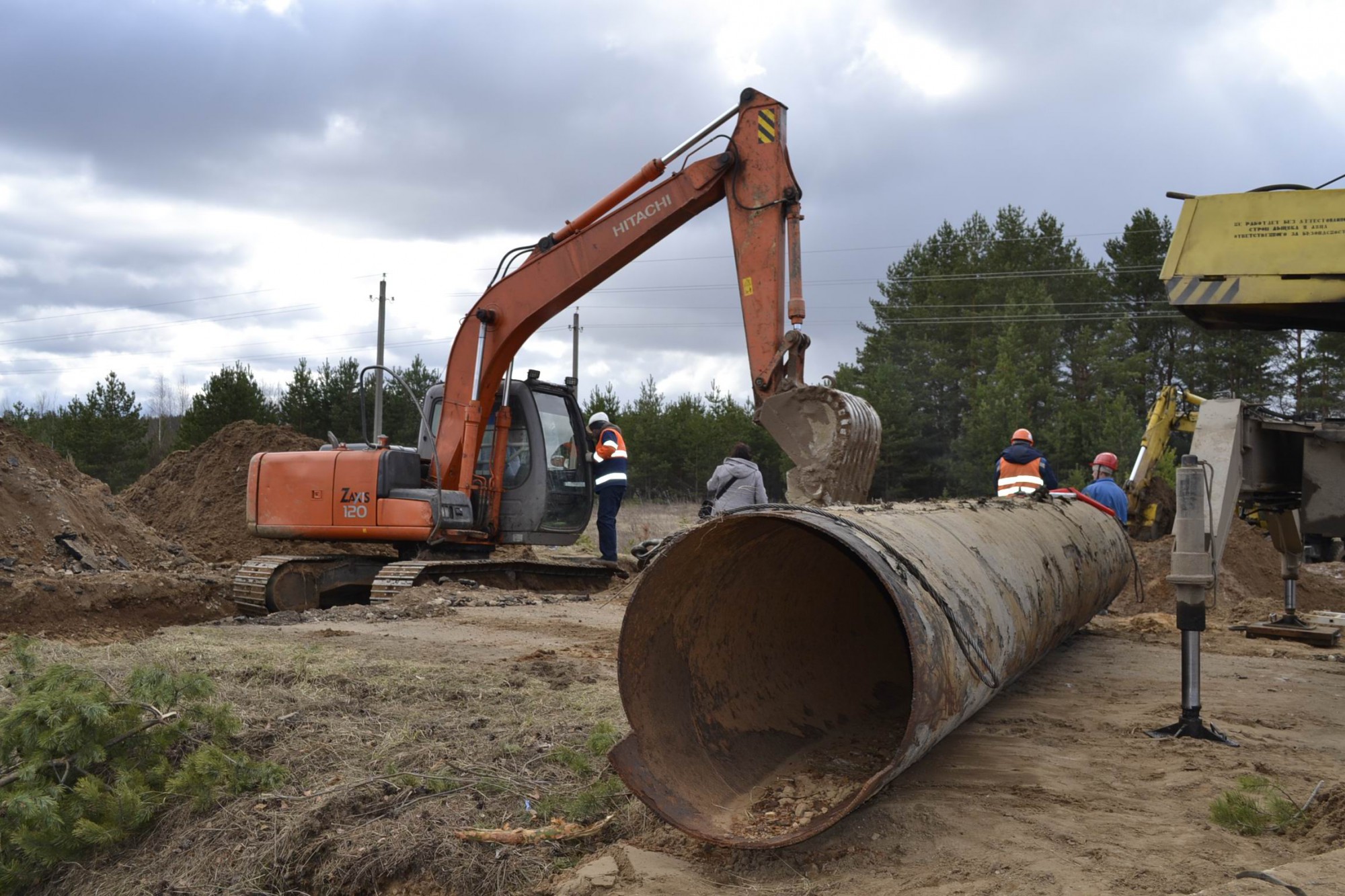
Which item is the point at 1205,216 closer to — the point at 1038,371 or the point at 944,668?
the point at 944,668

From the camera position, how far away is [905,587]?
341 cm

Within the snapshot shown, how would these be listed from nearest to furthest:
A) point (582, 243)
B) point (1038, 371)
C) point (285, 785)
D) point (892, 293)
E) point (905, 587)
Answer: point (905, 587)
point (285, 785)
point (582, 243)
point (1038, 371)
point (892, 293)

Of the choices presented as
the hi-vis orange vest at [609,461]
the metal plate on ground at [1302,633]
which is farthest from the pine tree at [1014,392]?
the metal plate on ground at [1302,633]

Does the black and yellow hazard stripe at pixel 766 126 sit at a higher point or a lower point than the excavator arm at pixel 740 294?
higher

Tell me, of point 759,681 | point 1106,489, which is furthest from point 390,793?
point 1106,489

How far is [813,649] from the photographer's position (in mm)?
5109

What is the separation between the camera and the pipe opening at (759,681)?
12.4ft

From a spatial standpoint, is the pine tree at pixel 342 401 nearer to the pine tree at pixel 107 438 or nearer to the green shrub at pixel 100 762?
the pine tree at pixel 107 438

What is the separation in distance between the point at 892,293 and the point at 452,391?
28583mm

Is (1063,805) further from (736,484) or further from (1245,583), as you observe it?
(1245,583)

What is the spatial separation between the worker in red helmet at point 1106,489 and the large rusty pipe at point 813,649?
455cm

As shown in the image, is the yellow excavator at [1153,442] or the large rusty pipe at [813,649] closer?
the large rusty pipe at [813,649]

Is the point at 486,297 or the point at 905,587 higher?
the point at 486,297

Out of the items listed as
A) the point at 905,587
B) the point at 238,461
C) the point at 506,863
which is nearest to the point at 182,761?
the point at 506,863
